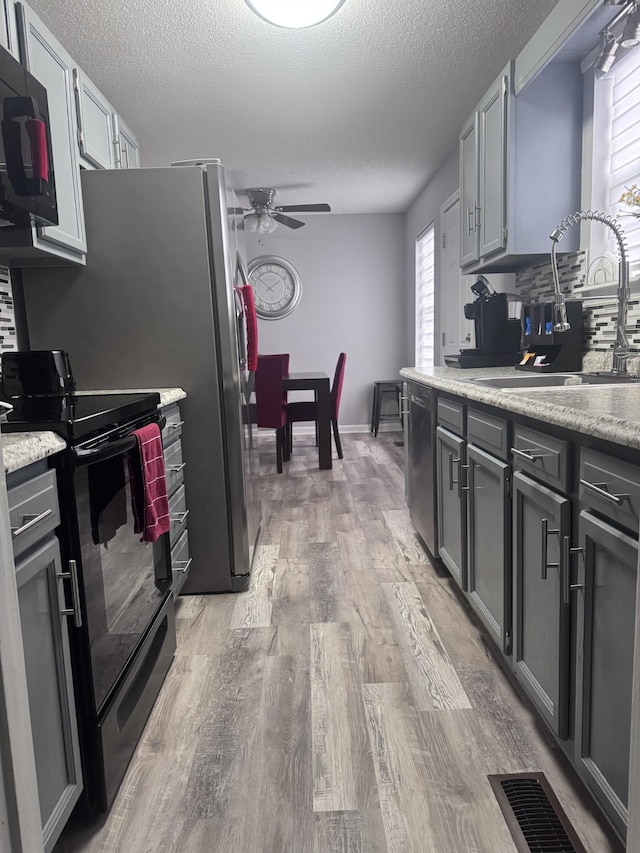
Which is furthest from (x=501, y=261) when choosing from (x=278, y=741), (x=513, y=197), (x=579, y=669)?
(x=278, y=741)

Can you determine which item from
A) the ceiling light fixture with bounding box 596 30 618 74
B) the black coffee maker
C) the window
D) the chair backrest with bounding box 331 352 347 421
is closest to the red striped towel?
the black coffee maker

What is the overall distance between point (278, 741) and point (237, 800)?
0.22 meters

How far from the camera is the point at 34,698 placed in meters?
1.01

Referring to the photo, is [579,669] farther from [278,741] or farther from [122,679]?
[122,679]

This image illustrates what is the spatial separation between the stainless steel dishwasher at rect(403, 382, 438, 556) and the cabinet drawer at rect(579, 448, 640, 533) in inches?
52.1

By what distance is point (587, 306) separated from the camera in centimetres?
246

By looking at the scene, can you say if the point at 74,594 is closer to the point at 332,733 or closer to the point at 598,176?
the point at 332,733

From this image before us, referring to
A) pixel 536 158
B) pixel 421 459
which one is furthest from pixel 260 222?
pixel 421 459

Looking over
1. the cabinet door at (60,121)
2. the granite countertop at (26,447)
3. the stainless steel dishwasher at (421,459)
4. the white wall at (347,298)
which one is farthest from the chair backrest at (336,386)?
the granite countertop at (26,447)

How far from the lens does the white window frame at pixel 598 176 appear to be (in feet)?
7.57

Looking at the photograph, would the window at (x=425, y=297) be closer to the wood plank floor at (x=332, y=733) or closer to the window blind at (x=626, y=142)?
the window blind at (x=626, y=142)

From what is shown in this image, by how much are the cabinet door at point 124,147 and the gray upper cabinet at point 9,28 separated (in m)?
0.91

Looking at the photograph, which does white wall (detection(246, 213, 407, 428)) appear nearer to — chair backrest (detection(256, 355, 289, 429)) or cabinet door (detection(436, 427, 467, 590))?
chair backrest (detection(256, 355, 289, 429))

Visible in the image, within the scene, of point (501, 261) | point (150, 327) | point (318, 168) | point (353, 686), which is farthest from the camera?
point (318, 168)
